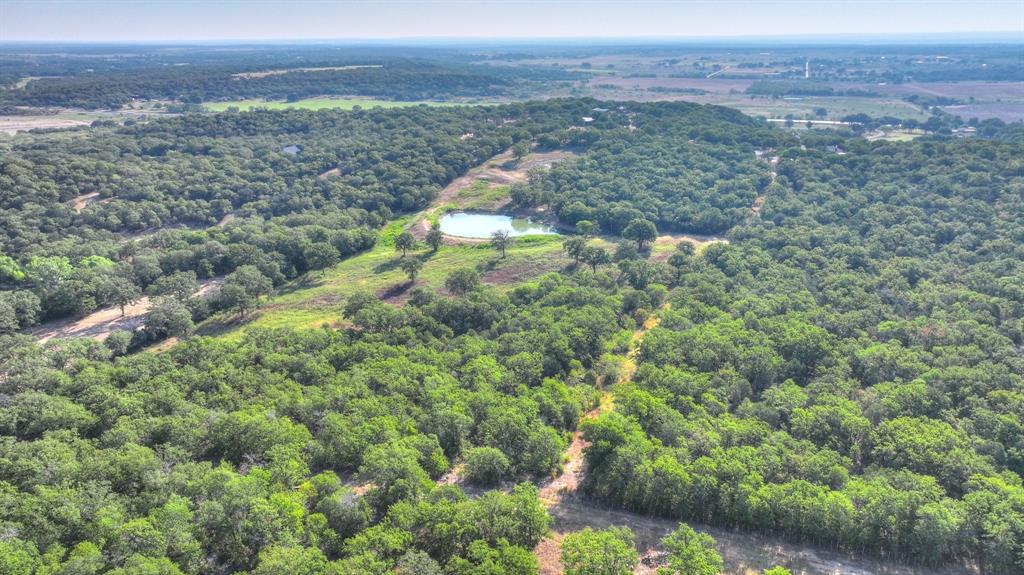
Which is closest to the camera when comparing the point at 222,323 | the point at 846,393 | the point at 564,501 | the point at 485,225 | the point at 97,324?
the point at 564,501

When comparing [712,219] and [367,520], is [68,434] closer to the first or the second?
[367,520]

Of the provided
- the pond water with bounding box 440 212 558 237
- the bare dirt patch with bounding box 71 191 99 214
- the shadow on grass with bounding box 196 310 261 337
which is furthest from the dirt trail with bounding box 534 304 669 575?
the bare dirt patch with bounding box 71 191 99 214

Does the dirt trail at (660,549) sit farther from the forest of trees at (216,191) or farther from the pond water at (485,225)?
the pond water at (485,225)

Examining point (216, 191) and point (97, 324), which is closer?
point (97, 324)

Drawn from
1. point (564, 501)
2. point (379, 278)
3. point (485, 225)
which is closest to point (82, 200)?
point (379, 278)

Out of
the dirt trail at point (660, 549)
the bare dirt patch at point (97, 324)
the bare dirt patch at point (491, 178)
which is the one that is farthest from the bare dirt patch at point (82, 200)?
the dirt trail at point (660, 549)

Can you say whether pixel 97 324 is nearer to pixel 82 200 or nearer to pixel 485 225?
pixel 82 200
